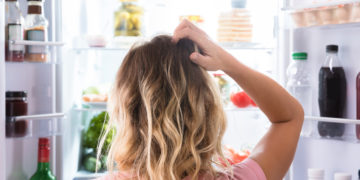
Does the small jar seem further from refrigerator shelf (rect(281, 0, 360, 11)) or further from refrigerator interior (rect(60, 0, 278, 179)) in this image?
refrigerator shelf (rect(281, 0, 360, 11))

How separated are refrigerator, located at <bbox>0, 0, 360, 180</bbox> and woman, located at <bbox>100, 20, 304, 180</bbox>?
0.66m

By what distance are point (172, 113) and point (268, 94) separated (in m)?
0.29

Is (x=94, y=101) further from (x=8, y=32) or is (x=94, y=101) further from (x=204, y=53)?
(x=204, y=53)

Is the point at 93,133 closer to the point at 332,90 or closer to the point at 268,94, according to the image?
the point at 332,90

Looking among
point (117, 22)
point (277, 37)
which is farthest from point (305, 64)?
point (117, 22)

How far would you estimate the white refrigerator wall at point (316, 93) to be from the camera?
1724 mm

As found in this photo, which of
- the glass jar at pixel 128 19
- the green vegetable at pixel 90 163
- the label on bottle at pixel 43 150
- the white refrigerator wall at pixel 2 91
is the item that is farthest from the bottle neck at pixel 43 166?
the glass jar at pixel 128 19

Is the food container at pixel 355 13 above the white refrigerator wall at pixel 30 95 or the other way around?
above

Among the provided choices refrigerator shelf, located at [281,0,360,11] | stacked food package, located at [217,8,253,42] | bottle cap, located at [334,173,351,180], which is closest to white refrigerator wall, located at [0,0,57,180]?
stacked food package, located at [217,8,253,42]

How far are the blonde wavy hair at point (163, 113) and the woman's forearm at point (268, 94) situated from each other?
0.40ft

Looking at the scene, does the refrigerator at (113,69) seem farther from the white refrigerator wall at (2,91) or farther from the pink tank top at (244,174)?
the pink tank top at (244,174)

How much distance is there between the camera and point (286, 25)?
189 cm

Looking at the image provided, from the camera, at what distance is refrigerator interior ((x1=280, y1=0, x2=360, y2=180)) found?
1.72 meters

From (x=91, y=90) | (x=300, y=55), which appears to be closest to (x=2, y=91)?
(x=91, y=90)
